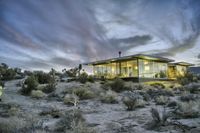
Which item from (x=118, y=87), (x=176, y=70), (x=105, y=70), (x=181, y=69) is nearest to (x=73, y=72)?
(x=105, y=70)

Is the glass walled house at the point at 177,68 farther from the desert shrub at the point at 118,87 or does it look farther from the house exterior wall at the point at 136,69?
the desert shrub at the point at 118,87

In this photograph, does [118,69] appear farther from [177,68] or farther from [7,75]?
[7,75]

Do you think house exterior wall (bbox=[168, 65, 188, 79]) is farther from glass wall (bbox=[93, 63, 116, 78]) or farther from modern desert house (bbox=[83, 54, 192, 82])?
glass wall (bbox=[93, 63, 116, 78])

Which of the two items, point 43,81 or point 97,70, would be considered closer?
point 43,81

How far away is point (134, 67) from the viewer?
108 feet

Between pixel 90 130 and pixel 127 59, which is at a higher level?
pixel 127 59

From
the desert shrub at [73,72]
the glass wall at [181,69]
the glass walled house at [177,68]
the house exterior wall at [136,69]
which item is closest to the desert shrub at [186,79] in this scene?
the house exterior wall at [136,69]

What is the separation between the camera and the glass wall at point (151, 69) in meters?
31.3

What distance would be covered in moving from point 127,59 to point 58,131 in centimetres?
2500

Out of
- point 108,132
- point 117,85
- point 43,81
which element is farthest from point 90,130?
point 43,81

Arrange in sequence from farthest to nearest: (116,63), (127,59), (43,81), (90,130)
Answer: (116,63) → (127,59) → (43,81) → (90,130)

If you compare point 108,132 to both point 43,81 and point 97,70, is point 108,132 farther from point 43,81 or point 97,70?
point 97,70

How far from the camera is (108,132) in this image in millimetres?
6875

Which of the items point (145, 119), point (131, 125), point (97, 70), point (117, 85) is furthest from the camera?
point (97, 70)
